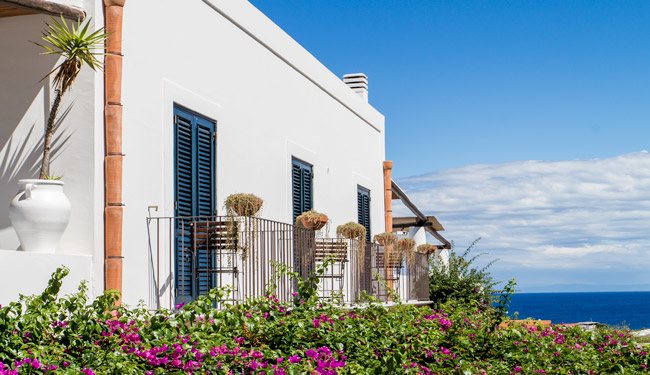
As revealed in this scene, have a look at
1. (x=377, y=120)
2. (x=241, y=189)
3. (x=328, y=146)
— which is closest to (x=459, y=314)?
(x=241, y=189)

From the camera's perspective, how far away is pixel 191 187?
1016 centimetres

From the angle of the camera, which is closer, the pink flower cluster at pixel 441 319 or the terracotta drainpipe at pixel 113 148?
the terracotta drainpipe at pixel 113 148

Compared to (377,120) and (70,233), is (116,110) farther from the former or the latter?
(377,120)

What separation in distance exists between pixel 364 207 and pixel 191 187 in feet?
26.3

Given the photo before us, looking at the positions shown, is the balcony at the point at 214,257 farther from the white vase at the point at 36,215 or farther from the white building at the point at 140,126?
the white vase at the point at 36,215

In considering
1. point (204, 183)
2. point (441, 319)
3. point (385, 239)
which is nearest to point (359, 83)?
point (385, 239)

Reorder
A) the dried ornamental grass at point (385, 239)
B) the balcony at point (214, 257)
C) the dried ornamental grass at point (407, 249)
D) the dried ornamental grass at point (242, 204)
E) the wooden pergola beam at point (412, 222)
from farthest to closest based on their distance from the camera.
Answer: the wooden pergola beam at point (412, 222) < the dried ornamental grass at point (407, 249) < the dried ornamental grass at point (385, 239) < the dried ornamental grass at point (242, 204) < the balcony at point (214, 257)

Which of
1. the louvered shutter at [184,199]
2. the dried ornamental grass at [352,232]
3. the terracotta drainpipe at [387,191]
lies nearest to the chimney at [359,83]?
the terracotta drainpipe at [387,191]

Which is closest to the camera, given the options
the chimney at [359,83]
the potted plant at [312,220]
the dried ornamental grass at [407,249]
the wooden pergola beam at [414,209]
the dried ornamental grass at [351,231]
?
the potted plant at [312,220]

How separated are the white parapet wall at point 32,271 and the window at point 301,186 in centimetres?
572

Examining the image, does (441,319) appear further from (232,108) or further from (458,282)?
(458,282)

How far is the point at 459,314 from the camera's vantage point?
9.84 m

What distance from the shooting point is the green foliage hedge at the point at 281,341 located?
6.43 m

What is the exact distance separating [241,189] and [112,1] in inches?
139
